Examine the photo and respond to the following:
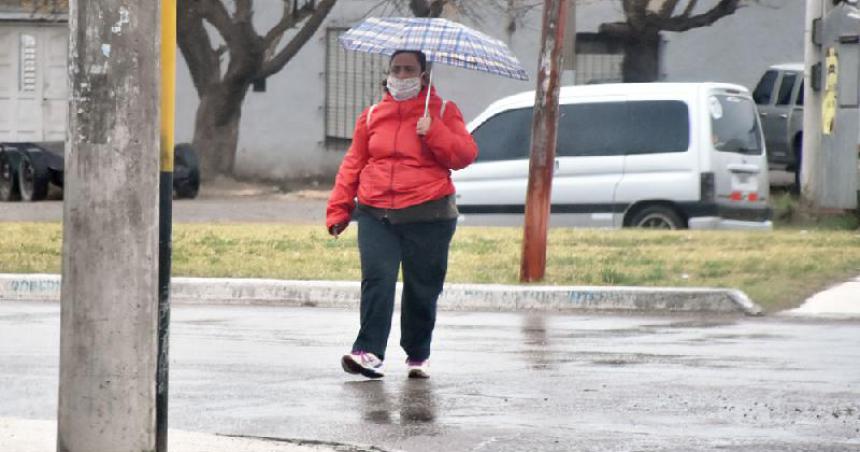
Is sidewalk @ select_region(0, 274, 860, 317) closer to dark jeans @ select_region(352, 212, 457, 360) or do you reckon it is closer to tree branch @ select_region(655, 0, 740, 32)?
dark jeans @ select_region(352, 212, 457, 360)

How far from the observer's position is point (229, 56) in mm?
30562

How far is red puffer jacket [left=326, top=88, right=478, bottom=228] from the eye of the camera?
916cm

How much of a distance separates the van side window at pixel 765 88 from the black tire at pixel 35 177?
10.2 m

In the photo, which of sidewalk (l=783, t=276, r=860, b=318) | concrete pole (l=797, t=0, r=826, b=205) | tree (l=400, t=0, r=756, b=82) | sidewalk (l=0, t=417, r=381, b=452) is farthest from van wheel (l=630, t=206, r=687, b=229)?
sidewalk (l=0, t=417, r=381, b=452)

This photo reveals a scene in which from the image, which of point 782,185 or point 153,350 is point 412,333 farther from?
point 782,185

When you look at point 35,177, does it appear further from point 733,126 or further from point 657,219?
point 733,126

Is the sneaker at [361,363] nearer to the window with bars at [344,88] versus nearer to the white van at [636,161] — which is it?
the white van at [636,161]

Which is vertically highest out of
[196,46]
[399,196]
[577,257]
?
[196,46]

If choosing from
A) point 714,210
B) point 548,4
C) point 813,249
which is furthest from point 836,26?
point 548,4

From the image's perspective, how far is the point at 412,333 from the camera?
9.41 metres

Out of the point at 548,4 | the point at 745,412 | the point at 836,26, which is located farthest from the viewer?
the point at 836,26

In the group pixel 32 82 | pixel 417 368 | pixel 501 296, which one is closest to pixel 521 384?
pixel 417 368

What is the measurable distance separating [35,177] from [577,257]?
43.8 feet

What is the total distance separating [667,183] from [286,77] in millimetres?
13956
